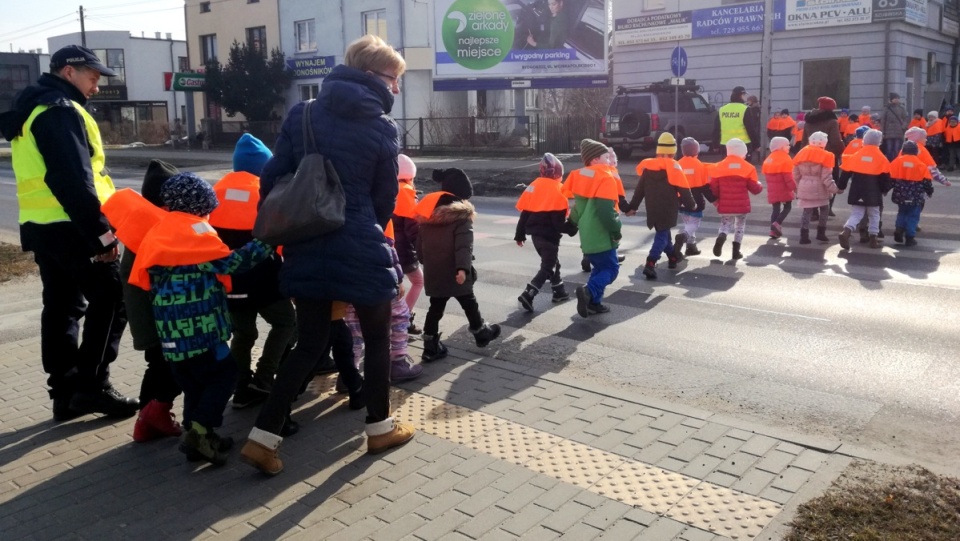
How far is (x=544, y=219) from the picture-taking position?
8.34m

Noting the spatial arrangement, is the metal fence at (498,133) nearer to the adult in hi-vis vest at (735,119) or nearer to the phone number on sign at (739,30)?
the phone number on sign at (739,30)

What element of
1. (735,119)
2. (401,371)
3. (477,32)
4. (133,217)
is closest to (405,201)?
(401,371)

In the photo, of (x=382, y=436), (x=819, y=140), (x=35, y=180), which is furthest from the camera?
(x=819, y=140)

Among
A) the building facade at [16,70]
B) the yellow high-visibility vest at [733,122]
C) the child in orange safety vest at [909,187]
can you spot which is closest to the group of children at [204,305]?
the child in orange safety vest at [909,187]

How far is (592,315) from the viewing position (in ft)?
26.4

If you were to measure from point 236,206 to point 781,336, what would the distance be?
442 cm

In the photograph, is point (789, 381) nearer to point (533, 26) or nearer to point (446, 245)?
point (446, 245)

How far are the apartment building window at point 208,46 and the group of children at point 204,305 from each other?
4675cm

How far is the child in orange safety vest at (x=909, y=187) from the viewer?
11.4 metres

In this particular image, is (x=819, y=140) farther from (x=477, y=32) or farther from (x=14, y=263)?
(x=477, y=32)

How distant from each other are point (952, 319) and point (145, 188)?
6.51m

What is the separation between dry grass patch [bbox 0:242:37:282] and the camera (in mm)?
10922

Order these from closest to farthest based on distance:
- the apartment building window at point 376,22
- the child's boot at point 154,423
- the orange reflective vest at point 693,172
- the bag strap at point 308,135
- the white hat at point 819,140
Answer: the bag strap at point 308,135, the child's boot at point 154,423, the orange reflective vest at point 693,172, the white hat at point 819,140, the apartment building window at point 376,22

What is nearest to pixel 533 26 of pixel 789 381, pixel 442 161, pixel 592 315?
pixel 442 161
